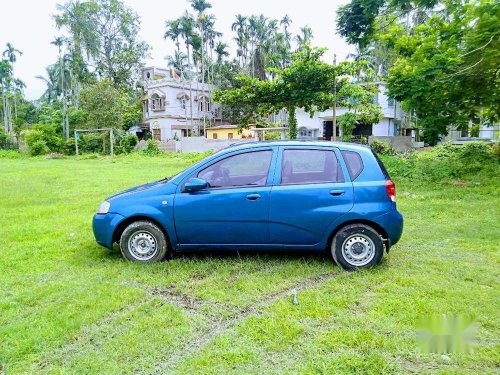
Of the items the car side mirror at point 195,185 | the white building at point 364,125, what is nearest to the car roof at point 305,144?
the car side mirror at point 195,185

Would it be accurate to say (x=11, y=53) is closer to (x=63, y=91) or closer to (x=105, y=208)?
(x=63, y=91)

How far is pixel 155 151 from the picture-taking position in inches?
1180

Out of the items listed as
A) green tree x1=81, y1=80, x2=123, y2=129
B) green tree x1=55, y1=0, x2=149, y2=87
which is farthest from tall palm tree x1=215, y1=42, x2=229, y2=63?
green tree x1=81, y1=80, x2=123, y2=129

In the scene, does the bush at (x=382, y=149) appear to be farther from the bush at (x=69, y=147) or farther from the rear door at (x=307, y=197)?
the bush at (x=69, y=147)

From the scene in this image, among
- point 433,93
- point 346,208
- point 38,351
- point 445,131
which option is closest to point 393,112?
point 445,131

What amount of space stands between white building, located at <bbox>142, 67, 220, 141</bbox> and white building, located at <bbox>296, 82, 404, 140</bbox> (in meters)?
11.8

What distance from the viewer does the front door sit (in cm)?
457

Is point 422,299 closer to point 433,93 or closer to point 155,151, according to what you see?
point 433,93

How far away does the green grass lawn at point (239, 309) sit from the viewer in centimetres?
281

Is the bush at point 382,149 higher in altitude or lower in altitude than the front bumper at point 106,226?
higher

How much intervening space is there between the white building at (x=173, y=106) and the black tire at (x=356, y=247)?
35010mm

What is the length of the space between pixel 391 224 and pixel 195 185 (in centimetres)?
237

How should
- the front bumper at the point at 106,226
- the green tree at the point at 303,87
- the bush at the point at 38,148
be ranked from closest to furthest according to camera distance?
the front bumper at the point at 106,226 < the green tree at the point at 303,87 < the bush at the point at 38,148

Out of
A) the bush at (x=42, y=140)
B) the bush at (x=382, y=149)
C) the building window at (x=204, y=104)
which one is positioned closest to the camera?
the bush at (x=382, y=149)
